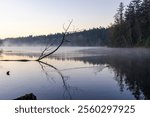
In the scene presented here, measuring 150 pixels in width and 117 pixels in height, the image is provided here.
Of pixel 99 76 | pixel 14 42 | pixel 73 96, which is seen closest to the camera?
pixel 73 96

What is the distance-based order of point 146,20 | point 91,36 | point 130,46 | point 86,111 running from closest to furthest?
point 86,111 < point 146,20 < point 130,46 < point 91,36

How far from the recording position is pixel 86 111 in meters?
7.55

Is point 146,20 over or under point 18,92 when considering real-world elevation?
over

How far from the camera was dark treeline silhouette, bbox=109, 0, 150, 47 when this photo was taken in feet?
208

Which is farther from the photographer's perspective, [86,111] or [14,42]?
[14,42]

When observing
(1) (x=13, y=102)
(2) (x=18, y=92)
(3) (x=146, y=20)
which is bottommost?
(2) (x=18, y=92)

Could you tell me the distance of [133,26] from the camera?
2643 inches

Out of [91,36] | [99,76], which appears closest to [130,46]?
[99,76]

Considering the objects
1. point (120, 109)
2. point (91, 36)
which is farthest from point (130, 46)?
point (91, 36)

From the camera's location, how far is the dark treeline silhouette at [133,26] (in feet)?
208

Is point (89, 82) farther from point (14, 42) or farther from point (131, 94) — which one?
point (14, 42)

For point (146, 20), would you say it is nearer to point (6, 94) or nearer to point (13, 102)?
point (6, 94)

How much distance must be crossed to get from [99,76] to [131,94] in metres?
6.18

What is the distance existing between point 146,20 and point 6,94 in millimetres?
54607
